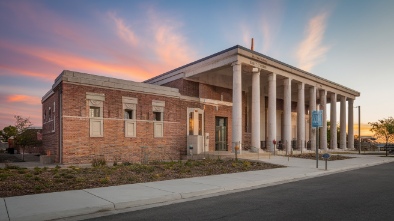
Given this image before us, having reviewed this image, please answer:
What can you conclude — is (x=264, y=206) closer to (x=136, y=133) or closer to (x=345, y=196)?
(x=345, y=196)

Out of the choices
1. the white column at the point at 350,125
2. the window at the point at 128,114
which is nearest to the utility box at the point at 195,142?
the window at the point at 128,114

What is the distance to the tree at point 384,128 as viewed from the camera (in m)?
61.7

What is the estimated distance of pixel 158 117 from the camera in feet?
81.2

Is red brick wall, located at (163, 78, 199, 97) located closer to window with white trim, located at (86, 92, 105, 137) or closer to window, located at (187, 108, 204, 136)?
window, located at (187, 108, 204, 136)

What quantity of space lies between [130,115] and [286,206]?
17.0m

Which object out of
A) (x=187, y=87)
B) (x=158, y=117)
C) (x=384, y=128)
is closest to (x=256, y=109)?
(x=187, y=87)

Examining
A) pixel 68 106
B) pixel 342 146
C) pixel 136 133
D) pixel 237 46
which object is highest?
pixel 237 46

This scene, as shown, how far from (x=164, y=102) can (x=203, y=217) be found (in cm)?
1884

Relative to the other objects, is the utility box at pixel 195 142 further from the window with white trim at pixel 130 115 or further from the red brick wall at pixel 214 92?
the window with white trim at pixel 130 115

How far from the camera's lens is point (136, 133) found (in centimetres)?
2256

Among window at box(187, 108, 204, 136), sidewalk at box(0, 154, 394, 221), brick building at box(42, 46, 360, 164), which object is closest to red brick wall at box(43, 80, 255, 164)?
brick building at box(42, 46, 360, 164)

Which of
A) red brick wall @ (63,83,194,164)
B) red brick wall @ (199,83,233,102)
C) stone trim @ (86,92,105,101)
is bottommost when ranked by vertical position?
red brick wall @ (63,83,194,164)

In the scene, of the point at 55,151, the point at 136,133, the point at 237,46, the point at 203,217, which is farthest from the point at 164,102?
the point at 203,217

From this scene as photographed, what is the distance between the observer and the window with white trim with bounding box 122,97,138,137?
22.0 m
